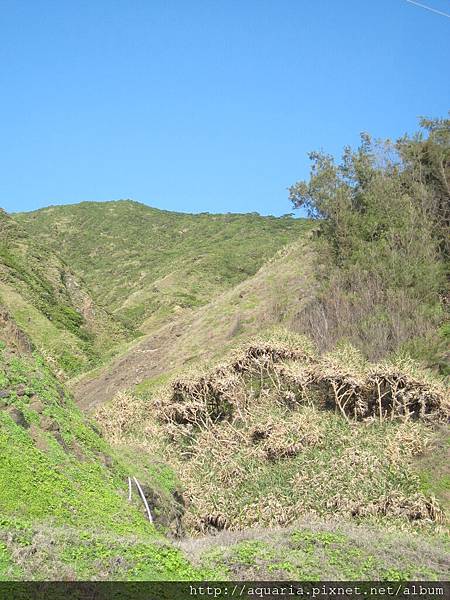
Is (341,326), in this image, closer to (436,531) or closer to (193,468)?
(193,468)

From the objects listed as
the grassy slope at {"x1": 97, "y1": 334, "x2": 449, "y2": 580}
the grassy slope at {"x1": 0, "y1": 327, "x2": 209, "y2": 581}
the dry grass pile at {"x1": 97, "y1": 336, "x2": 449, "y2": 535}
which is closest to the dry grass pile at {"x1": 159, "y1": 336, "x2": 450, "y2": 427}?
the dry grass pile at {"x1": 97, "y1": 336, "x2": 449, "y2": 535}

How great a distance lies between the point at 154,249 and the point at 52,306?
52116 millimetres

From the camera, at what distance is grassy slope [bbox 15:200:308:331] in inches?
2830

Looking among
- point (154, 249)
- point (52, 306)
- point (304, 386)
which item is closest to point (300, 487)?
point (304, 386)

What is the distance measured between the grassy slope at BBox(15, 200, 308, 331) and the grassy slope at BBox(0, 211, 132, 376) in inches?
359

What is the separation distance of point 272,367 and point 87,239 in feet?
271

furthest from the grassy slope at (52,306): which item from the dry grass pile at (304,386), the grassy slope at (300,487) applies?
the grassy slope at (300,487)

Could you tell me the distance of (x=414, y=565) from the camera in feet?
33.8

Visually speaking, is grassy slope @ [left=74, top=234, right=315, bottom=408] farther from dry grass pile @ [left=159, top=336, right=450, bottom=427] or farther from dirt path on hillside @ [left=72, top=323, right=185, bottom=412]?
dry grass pile @ [left=159, top=336, right=450, bottom=427]

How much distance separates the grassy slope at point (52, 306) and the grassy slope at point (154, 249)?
9.11m

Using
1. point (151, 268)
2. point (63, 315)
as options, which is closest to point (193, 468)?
point (63, 315)

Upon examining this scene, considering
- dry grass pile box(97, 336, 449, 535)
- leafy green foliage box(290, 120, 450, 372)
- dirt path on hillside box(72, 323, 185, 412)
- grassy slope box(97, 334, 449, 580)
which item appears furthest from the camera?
dirt path on hillside box(72, 323, 185, 412)

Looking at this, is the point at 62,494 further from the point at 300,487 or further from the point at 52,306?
the point at 52,306

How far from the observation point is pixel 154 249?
97812 mm
